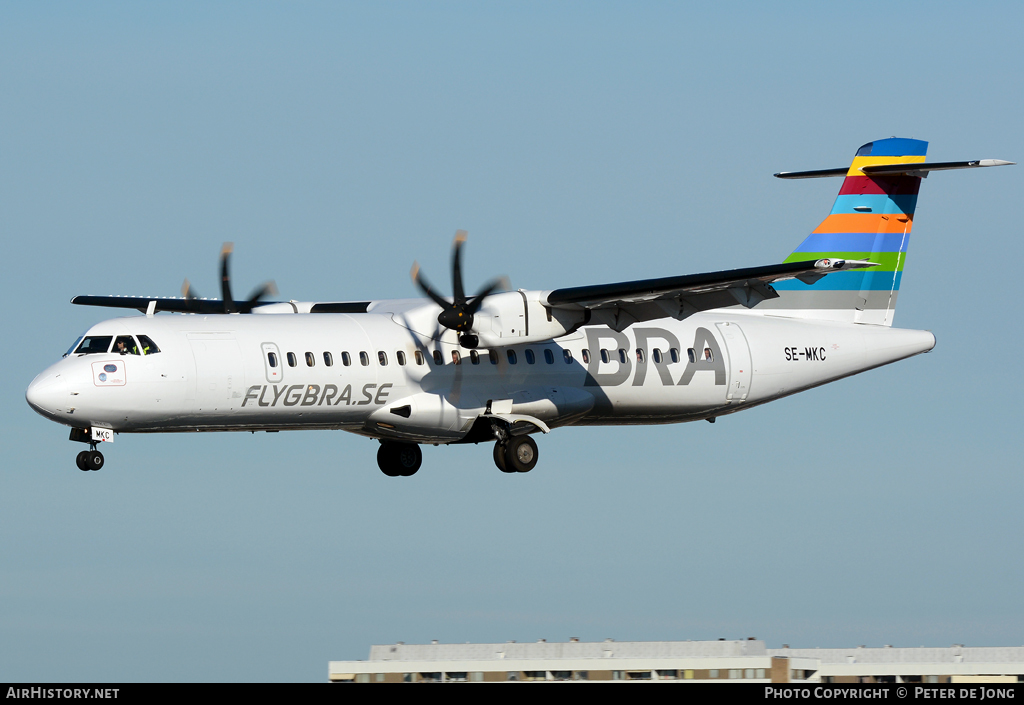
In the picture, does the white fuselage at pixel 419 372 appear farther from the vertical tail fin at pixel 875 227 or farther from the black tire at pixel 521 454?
the vertical tail fin at pixel 875 227

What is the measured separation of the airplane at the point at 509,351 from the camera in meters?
25.0

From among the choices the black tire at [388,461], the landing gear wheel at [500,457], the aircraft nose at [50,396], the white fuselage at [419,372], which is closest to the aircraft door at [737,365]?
the white fuselage at [419,372]

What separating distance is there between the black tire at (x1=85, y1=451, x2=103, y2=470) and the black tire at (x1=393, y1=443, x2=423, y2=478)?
6.78 meters

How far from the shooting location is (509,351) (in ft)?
92.5

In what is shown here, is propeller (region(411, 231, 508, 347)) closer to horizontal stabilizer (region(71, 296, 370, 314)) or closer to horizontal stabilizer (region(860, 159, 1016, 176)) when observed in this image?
horizontal stabilizer (region(71, 296, 370, 314))

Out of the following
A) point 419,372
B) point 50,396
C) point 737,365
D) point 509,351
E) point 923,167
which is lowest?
point 50,396

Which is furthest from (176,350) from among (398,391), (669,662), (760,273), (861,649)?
(861,649)

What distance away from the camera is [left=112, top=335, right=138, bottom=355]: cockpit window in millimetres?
24812

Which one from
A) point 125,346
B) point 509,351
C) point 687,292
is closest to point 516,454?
point 509,351

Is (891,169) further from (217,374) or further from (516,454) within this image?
(217,374)

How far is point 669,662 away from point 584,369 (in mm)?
12278

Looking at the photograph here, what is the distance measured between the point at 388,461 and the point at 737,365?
24.3ft

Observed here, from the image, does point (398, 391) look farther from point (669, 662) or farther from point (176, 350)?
point (669, 662)

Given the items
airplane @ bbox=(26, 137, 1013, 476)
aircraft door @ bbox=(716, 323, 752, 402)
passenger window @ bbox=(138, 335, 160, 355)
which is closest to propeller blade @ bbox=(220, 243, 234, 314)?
airplane @ bbox=(26, 137, 1013, 476)
